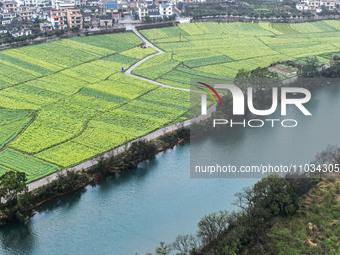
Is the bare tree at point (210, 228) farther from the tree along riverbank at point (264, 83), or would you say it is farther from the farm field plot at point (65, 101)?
the tree along riverbank at point (264, 83)

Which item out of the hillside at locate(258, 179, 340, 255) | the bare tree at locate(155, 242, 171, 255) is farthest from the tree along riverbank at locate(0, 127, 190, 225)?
the hillside at locate(258, 179, 340, 255)

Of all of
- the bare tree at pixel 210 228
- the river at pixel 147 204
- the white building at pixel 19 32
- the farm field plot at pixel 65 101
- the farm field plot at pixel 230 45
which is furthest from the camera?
the white building at pixel 19 32

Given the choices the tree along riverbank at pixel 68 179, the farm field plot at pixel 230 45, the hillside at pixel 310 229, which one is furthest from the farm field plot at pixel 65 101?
the hillside at pixel 310 229

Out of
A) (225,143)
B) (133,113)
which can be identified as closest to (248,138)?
(225,143)

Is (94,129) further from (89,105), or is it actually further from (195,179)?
(195,179)

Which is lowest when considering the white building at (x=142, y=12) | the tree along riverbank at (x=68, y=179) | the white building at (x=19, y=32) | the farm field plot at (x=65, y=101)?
the tree along riverbank at (x=68, y=179)

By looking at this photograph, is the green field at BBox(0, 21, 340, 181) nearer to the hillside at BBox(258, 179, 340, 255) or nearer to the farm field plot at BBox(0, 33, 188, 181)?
the farm field plot at BBox(0, 33, 188, 181)
